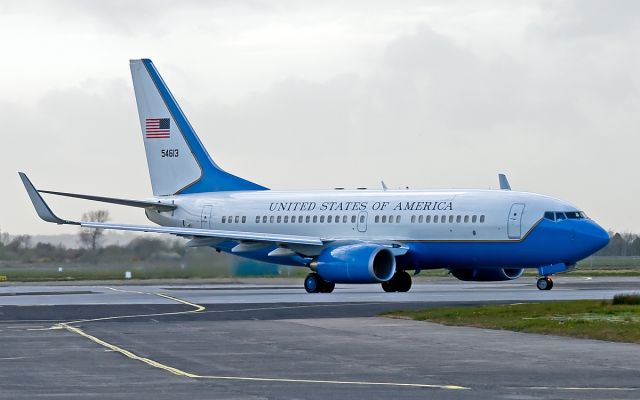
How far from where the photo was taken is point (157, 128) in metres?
61.5

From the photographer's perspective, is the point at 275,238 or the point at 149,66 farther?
the point at 149,66

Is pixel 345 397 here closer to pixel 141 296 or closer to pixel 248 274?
pixel 141 296

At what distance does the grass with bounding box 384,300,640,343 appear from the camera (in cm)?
2572

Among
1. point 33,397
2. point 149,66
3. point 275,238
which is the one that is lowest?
point 33,397

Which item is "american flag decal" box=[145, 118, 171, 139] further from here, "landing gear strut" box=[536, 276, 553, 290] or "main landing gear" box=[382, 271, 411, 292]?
"landing gear strut" box=[536, 276, 553, 290]

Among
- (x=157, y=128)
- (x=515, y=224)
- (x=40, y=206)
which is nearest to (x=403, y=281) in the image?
(x=515, y=224)

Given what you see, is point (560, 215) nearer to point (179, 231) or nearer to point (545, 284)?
point (545, 284)

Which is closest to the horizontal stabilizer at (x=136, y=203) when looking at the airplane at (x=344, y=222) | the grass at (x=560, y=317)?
the airplane at (x=344, y=222)

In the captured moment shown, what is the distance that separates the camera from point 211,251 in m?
59.8

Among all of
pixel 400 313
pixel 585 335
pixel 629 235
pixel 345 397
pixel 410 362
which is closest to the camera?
pixel 345 397

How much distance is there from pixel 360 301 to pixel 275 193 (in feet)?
54.8

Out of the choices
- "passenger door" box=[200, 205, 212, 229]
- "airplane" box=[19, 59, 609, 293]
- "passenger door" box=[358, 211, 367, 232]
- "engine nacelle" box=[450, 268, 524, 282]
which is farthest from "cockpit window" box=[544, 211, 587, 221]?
"passenger door" box=[200, 205, 212, 229]

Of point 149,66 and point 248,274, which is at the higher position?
point 149,66

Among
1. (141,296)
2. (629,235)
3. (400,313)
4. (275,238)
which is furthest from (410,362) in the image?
(629,235)
